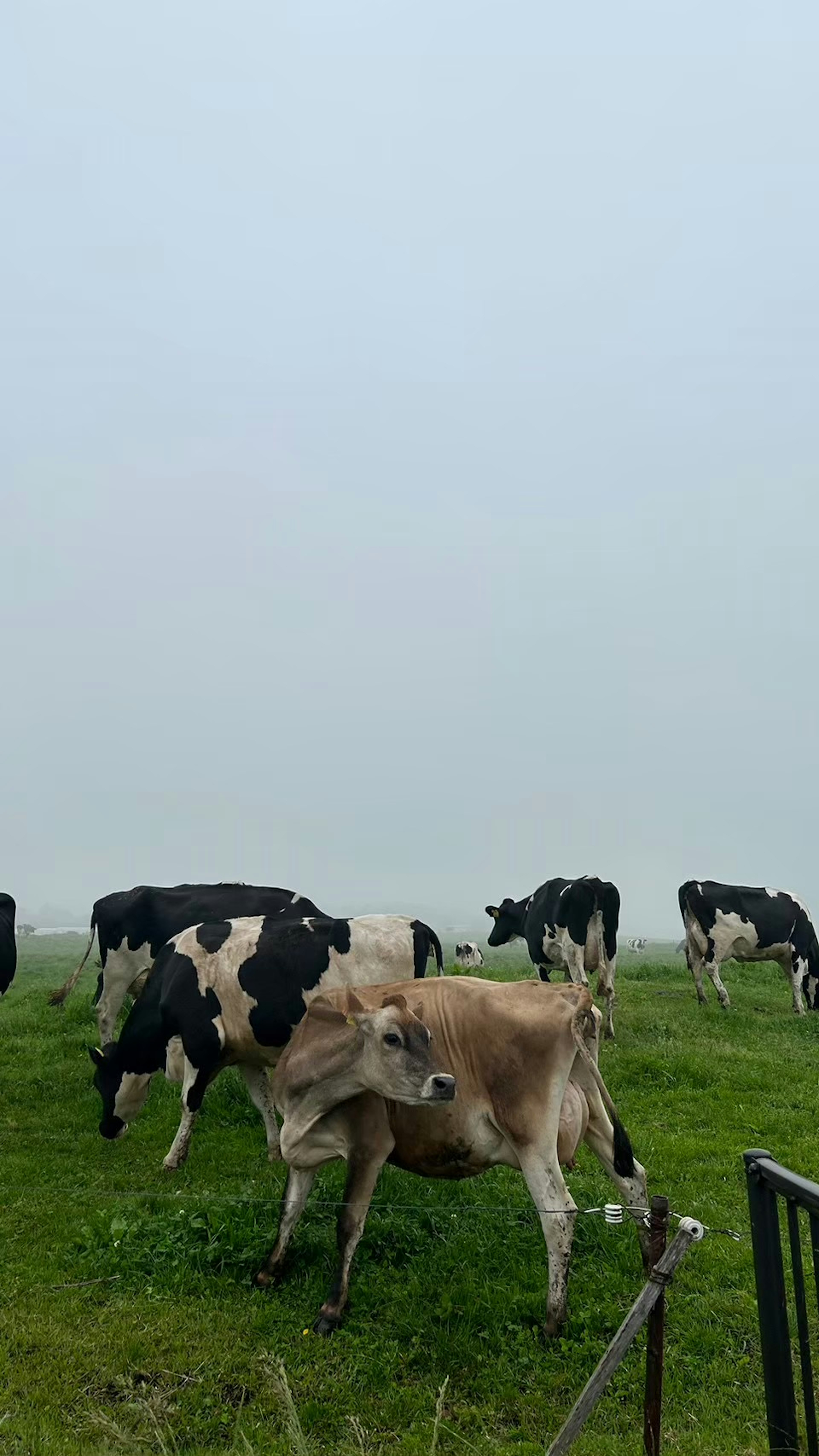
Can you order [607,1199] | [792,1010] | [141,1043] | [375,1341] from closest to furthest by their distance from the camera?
[375,1341] → [607,1199] → [141,1043] → [792,1010]

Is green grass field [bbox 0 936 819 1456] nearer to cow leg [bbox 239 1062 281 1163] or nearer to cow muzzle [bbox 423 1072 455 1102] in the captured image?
cow leg [bbox 239 1062 281 1163]

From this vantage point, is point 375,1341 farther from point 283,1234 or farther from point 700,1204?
point 700,1204

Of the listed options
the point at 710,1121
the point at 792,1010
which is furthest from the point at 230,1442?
the point at 792,1010

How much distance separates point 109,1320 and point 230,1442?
1389mm

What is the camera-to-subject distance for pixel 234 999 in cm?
949

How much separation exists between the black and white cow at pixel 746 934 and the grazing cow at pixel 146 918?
9674mm

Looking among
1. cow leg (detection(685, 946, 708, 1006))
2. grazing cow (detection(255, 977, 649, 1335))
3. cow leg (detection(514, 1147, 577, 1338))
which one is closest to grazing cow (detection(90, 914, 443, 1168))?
grazing cow (detection(255, 977, 649, 1335))

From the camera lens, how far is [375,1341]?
5.79 m

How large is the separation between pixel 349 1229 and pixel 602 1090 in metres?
1.98

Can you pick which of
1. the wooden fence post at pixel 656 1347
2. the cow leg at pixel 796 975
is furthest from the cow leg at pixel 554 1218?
the cow leg at pixel 796 975

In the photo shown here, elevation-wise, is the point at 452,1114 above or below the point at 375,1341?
above

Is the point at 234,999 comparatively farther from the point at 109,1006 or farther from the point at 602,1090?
the point at 109,1006

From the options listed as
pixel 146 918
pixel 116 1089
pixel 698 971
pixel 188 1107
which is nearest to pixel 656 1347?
pixel 188 1107

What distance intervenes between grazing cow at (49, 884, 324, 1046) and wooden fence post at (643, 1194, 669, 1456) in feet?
28.9
